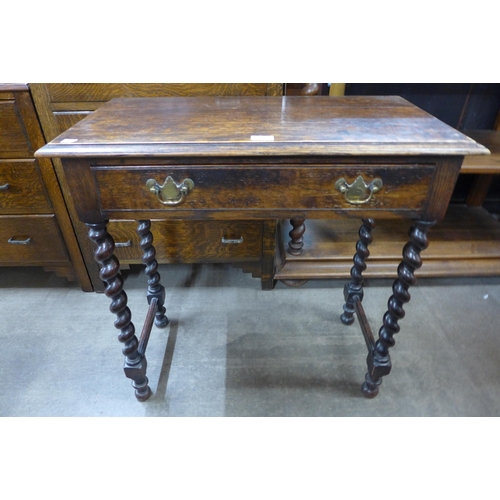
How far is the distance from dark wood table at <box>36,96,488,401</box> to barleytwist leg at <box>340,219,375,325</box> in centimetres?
31

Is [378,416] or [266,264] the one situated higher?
[266,264]

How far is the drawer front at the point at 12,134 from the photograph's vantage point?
1110 millimetres

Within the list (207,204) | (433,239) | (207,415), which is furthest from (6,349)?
(433,239)

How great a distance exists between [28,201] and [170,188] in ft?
2.78

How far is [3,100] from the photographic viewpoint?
1099 millimetres

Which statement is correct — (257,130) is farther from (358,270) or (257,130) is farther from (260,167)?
(358,270)

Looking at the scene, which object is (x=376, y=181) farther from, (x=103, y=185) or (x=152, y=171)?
(x=103, y=185)

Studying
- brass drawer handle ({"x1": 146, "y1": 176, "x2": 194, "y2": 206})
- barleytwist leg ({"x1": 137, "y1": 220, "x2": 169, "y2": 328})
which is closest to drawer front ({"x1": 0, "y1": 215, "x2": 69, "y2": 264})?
barleytwist leg ({"x1": 137, "y1": 220, "x2": 169, "y2": 328})

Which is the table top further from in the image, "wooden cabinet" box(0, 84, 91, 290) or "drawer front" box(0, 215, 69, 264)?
"drawer front" box(0, 215, 69, 264)

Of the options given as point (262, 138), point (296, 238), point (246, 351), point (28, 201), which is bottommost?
point (246, 351)

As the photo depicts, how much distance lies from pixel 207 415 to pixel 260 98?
99 cm

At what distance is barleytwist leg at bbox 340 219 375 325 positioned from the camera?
1.17 meters

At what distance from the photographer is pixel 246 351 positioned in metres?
1.29

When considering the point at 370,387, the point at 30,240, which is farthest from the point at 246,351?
the point at 30,240
